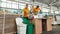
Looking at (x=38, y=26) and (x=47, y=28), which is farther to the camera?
(x=47, y=28)

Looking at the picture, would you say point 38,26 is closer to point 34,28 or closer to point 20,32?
point 34,28

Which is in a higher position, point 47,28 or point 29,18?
point 29,18

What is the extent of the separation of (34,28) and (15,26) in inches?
23.7

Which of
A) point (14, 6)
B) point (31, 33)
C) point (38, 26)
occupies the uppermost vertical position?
point (14, 6)

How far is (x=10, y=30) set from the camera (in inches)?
131

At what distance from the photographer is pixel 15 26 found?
11.4ft

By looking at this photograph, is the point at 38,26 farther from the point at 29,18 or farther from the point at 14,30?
the point at 14,30

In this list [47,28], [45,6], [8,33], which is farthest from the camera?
[45,6]

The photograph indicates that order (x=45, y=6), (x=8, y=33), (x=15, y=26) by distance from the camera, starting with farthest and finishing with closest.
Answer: (x=45, y=6)
(x=15, y=26)
(x=8, y=33)

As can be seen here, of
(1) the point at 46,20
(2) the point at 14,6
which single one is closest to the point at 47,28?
(1) the point at 46,20

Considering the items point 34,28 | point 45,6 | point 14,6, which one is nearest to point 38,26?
point 34,28

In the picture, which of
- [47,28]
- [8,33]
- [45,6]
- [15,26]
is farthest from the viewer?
[45,6]

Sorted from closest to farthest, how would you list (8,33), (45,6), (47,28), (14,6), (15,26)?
(8,33) < (15,26) < (47,28) < (14,6) < (45,6)

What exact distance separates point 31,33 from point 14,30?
1.78 feet
